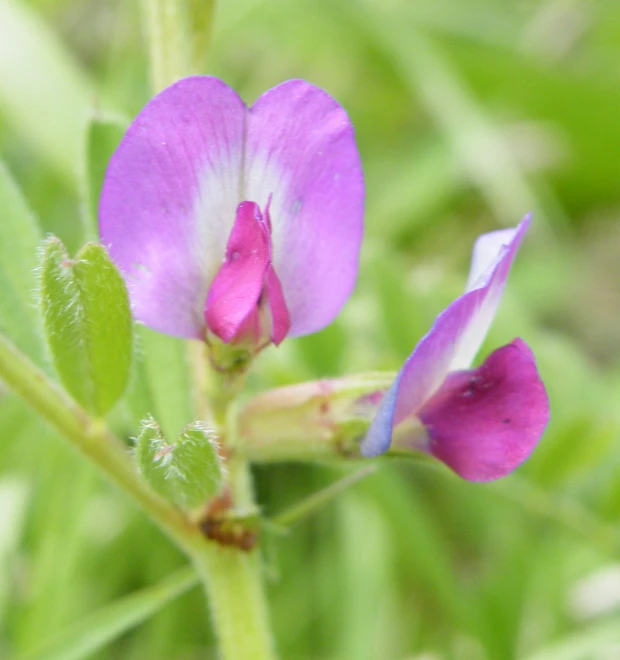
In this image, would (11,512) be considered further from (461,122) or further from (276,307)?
(461,122)

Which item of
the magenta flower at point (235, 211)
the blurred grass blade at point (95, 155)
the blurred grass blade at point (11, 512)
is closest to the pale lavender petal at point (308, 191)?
the magenta flower at point (235, 211)

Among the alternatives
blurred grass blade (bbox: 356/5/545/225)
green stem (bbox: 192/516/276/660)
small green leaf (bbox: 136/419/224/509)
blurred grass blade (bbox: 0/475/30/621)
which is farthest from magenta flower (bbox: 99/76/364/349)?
blurred grass blade (bbox: 356/5/545/225)

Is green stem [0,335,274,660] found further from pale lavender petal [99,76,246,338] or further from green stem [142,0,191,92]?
green stem [142,0,191,92]

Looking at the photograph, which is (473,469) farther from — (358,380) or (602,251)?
(602,251)

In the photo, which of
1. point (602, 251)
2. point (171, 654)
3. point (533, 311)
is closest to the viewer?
point (171, 654)

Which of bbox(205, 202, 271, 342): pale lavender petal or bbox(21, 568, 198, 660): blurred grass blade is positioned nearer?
bbox(205, 202, 271, 342): pale lavender petal

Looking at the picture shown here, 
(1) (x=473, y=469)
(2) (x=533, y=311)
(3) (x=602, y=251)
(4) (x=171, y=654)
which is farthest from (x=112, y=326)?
(3) (x=602, y=251)
